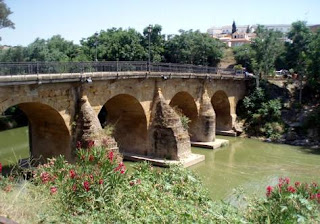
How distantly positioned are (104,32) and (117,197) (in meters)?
A: 44.7

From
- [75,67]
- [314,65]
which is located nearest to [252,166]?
[75,67]

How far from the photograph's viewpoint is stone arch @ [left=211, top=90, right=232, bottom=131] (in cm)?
3006

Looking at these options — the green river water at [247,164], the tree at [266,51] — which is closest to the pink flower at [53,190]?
the green river water at [247,164]

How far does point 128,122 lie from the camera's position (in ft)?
69.6

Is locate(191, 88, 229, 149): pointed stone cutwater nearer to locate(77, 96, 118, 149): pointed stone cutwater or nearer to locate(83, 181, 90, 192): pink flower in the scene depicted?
locate(77, 96, 118, 149): pointed stone cutwater

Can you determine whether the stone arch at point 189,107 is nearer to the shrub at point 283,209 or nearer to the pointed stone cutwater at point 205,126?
the pointed stone cutwater at point 205,126

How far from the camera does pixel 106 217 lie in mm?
5578

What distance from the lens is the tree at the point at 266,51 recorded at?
108 ft

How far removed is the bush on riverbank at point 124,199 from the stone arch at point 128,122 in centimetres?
1233

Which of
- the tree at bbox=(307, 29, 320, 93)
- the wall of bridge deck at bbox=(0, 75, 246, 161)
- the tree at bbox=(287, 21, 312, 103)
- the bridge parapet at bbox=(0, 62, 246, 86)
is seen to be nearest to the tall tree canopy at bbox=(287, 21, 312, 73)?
the tree at bbox=(287, 21, 312, 103)

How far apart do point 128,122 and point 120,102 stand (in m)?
1.58

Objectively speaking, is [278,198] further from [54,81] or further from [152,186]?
[54,81]

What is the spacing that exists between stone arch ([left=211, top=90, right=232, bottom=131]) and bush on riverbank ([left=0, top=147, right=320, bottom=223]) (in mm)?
22810

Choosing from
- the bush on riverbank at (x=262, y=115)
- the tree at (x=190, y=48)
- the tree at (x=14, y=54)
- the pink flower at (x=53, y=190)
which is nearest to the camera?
the pink flower at (x=53, y=190)
